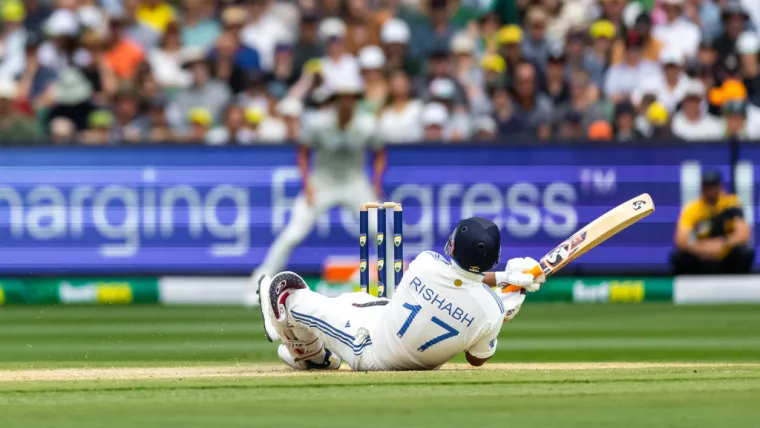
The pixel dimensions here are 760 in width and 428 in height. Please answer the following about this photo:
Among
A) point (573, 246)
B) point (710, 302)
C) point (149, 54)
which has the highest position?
point (149, 54)

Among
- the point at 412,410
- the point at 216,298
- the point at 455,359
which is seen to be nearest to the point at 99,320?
the point at 216,298

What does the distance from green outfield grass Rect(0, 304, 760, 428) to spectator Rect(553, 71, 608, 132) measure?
127 inches

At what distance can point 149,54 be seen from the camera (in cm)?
1752

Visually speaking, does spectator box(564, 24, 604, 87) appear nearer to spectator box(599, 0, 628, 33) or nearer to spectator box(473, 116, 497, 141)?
spectator box(599, 0, 628, 33)

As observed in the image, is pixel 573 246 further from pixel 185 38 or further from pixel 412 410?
pixel 185 38

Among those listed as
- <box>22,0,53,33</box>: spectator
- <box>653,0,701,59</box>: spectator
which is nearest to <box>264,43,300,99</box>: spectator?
<box>22,0,53,33</box>: spectator

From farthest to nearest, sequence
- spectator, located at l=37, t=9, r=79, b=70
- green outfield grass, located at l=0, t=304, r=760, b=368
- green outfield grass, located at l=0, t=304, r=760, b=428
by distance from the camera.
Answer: spectator, located at l=37, t=9, r=79, b=70
green outfield grass, located at l=0, t=304, r=760, b=368
green outfield grass, located at l=0, t=304, r=760, b=428

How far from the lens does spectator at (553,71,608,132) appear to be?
16141 millimetres

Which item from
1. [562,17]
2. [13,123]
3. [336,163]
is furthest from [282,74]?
[562,17]

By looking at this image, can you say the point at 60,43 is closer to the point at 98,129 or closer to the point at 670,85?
the point at 98,129

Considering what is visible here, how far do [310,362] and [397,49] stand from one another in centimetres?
797

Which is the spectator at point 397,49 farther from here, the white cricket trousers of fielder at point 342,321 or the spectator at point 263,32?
the white cricket trousers of fielder at point 342,321

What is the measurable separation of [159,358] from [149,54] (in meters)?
7.52

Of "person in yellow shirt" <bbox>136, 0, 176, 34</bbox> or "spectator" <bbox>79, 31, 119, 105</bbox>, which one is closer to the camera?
"spectator" <bbox>79, 31, 119, 105</bbox>
